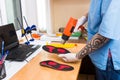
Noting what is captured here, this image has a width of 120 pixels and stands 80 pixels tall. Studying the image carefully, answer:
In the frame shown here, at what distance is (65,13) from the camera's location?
2.65m

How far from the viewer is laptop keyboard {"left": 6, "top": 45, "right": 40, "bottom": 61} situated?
1.25 metres

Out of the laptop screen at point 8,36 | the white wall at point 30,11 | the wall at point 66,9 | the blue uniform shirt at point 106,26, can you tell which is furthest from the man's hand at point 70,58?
the wall at point 66,9

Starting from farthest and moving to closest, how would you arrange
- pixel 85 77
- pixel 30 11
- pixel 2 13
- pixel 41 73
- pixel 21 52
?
pixel 30 11 → pixel 85 77 → pixel 2 13 → pixel 21 52 → pixel 41 73

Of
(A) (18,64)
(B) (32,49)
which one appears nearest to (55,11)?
(B) (32,49)

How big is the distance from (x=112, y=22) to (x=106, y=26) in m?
0.04

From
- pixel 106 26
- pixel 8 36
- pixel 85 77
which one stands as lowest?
pixel 85 77

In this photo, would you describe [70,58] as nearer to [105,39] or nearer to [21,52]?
[105,39]

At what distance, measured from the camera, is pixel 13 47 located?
143 cm

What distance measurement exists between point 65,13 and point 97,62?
1709 mm

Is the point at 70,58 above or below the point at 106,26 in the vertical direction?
below

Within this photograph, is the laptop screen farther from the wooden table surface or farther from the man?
the man

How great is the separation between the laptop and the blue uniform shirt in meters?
Answer: 0.56

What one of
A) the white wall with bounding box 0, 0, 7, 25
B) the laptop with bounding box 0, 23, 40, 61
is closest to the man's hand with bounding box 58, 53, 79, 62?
the laptop with bounding box 0, 23, 40, 61

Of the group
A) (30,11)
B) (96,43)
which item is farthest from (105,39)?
(30,11)
